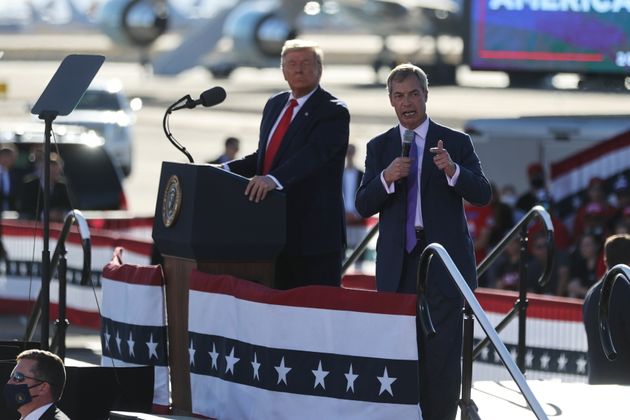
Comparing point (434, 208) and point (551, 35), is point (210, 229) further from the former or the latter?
point (551, 35)

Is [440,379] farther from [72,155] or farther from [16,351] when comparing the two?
[72,155]

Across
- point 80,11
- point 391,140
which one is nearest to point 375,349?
point 391,140

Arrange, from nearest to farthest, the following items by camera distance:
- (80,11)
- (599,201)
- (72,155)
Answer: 1. (599,201)
2. (72,155)
3. (80,11)

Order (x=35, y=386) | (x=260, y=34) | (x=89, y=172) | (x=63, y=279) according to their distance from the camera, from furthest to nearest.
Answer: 1. (x=260, y=34)
2. (x=89, y=172)
3. (x=63, y=279)
4. (x=35, y=386)

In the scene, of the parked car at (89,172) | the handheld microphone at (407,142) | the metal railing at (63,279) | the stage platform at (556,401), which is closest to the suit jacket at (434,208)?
the handheld microphone at (407,142)

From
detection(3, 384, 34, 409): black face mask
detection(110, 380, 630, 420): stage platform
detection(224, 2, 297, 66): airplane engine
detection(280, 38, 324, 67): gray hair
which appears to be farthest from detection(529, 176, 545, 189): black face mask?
detection(224, 2, 297, 66): airplane engine

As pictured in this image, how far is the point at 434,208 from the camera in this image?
738 centimetres

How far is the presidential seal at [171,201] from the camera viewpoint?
773 centimetres

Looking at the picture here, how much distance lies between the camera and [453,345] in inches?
286

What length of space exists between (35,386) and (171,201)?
1285 millimetres

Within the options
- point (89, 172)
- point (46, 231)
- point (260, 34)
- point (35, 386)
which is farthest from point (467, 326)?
point (260, 34)

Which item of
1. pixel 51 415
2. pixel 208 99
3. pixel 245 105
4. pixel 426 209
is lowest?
pixel 51 415

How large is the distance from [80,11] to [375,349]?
125696 millimetres

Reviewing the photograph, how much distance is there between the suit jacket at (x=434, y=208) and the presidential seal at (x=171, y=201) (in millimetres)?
907
